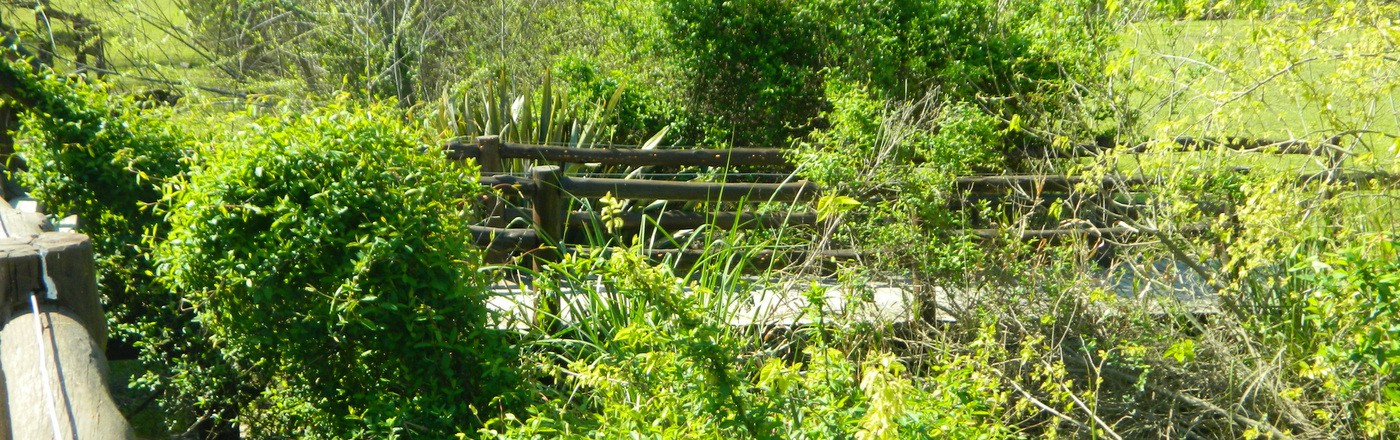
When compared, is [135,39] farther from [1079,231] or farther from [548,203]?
[1079,231]

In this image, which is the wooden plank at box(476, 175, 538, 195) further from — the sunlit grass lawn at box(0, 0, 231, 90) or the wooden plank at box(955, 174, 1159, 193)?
the sunlit grass lawn at box(0, 0, 231, 90)

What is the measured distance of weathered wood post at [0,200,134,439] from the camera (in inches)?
98.0

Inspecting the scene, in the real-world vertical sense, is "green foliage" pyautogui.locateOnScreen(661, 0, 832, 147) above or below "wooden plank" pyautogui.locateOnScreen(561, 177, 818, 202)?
above

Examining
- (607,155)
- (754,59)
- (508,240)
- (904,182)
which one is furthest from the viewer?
(754,59)

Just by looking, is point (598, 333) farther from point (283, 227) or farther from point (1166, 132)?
point (1166, 132)

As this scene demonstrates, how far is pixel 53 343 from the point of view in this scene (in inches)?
108

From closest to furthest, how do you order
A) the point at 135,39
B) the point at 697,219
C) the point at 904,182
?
the point at 904,182 < the point at 697,219 < the point at 135,39

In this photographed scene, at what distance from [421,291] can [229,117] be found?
1157mm

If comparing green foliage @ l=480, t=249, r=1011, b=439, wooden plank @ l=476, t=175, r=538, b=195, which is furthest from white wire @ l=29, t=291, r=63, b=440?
wooden plank @ l=476, t=175, r=538, b=195

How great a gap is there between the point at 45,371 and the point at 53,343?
0.71 ft

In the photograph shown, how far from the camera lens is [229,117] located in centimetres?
403

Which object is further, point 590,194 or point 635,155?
point 635,155

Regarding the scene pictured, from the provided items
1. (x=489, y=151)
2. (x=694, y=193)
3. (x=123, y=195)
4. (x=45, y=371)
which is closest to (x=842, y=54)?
(x=694, y=193)

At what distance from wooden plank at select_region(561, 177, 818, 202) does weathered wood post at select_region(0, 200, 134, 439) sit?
2.61 m
